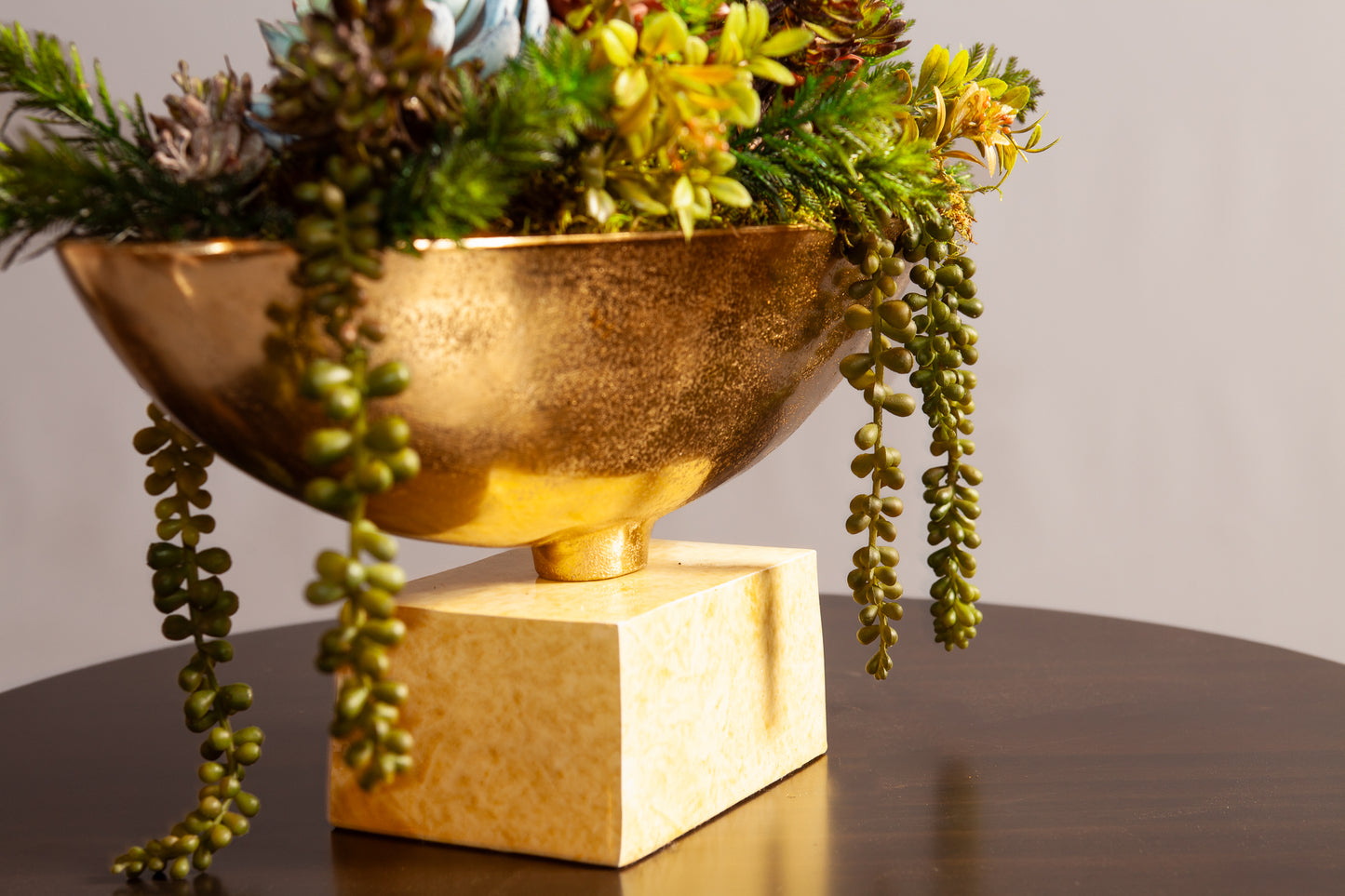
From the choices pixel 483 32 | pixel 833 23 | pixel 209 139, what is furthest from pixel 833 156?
pixel 209 139

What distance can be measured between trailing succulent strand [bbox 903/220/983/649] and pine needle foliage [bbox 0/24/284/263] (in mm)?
353

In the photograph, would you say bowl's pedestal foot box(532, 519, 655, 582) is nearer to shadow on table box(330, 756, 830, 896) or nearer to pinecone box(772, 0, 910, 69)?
shadow on table box(330, 756, 830, 896)

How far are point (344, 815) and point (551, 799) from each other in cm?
12

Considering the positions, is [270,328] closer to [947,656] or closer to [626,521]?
[626,521]

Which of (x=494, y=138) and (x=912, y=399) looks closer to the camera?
(x=494, y=138)

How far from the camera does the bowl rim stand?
573mm

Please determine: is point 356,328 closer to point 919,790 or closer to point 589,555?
point 589,555

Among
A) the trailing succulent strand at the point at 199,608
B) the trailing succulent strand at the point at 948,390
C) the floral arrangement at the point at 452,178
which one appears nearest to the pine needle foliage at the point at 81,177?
the floral arrangement at the point at 452,178

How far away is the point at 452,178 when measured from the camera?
1.79 feet

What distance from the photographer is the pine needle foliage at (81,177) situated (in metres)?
0.61

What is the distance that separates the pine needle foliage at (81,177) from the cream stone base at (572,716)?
0.23 meters

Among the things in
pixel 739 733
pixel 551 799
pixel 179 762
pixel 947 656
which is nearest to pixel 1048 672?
pixel 947 656

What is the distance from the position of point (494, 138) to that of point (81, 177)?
19cm

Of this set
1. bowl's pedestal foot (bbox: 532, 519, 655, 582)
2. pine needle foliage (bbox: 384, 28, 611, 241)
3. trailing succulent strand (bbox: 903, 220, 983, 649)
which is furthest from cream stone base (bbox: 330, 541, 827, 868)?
pine needle foliage (bbox: 384, 28, 611, 241)
